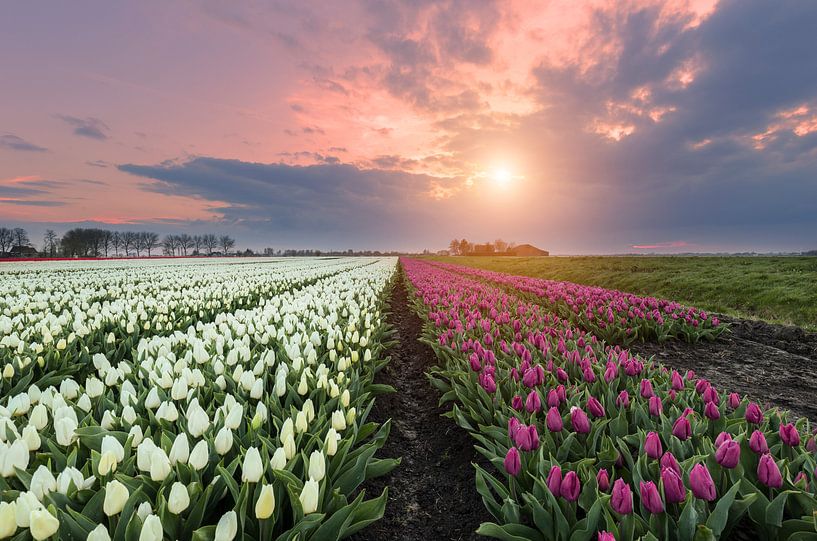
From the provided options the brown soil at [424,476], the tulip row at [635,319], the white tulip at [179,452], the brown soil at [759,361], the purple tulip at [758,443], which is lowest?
the brown soil at [424,476]

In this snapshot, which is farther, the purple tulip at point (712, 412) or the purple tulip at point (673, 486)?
the purple tulip at point (712, 412)

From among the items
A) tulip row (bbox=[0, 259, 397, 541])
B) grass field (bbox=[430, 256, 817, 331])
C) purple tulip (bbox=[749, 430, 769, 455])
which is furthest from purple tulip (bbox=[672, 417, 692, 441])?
grass field (bbox=[430, 256, 817, 331])

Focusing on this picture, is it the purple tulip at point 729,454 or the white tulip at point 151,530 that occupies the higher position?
the purple tulip at point 729,454

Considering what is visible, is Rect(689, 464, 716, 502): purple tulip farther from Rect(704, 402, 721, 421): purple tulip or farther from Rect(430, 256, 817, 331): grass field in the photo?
Rect(430, 256, 817, 331): grass field

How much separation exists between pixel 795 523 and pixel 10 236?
4671 inches

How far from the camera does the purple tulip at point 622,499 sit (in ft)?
5.61

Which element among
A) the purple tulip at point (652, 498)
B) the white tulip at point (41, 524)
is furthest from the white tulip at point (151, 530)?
the purple tulip at point (652, 498)

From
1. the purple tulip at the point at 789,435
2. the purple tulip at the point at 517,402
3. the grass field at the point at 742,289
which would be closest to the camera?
the purple tulip at the point at 789,435

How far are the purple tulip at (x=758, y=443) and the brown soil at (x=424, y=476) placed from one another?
161cm

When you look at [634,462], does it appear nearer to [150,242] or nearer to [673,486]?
[673,486]

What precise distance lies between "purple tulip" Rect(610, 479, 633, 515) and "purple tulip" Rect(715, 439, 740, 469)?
67 cm

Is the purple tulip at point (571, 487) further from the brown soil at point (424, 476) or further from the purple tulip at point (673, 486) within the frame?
the brown soil at point (424, 476)

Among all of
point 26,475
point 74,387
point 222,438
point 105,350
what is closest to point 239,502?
point 222,438

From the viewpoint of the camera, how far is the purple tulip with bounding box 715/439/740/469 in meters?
1.96
